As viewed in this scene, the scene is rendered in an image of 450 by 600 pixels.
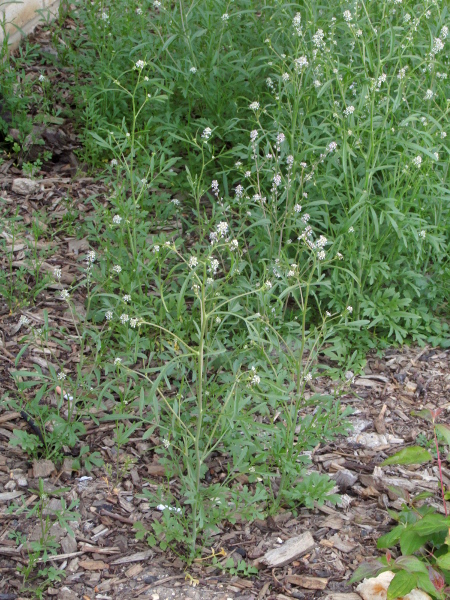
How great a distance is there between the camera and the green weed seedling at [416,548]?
2660 millimetres

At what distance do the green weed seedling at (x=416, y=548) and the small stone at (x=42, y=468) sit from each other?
148 centimetres

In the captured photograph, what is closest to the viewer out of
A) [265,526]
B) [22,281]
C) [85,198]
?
[265,526]

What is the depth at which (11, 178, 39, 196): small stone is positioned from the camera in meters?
5.24

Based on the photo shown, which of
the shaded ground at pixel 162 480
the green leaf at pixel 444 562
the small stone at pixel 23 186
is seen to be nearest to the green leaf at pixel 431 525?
the green leaf at pixel 444 562

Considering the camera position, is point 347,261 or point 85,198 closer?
point 347,261

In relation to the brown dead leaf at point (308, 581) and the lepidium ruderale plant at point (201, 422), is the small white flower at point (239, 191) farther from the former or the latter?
the brown dead leaf at point (308, 581)

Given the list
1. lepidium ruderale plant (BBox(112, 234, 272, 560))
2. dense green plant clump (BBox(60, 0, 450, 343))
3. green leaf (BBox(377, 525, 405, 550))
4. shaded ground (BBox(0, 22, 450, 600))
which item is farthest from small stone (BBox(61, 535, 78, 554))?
dense green plant clump (BBox(60, 0, 450, 343))

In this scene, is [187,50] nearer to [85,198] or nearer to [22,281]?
[85,198]

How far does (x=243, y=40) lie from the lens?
5449mm

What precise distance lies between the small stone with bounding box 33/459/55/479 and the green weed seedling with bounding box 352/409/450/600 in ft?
4.85

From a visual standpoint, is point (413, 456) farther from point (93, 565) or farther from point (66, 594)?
point (66, 594)

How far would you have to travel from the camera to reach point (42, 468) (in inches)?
134

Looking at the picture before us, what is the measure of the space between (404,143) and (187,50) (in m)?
2.07

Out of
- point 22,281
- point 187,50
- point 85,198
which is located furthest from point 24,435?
Result: point 187,50
